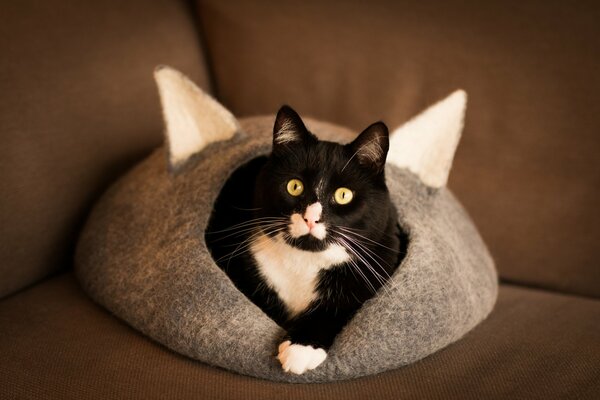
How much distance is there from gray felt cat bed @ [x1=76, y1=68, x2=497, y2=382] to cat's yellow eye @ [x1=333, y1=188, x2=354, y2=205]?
153 mm

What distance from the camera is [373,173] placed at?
965mm

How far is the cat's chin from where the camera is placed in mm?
910

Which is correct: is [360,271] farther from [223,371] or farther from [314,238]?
[223,371]

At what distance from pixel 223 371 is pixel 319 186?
341mm

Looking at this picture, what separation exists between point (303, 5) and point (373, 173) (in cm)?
67

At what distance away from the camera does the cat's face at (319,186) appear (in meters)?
0.91

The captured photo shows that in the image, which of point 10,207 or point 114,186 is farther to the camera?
point 114,186

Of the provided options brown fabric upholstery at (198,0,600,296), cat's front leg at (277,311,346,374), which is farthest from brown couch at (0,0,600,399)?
cat's front leg at (277,311,346,374)

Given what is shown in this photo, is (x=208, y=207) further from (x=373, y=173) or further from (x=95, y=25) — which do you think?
(x=95, y=25)

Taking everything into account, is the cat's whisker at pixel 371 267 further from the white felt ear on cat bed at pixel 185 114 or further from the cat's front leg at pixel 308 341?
the white felt ear on cat bed at pixel 185 114

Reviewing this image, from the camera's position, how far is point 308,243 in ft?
3.01

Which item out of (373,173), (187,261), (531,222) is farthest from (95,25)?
(531,222)

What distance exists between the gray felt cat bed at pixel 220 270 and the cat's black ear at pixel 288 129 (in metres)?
0.15

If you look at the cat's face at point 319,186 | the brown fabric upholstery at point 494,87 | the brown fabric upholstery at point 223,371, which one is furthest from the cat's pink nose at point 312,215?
the brown fabric upholstery at point 494,87
